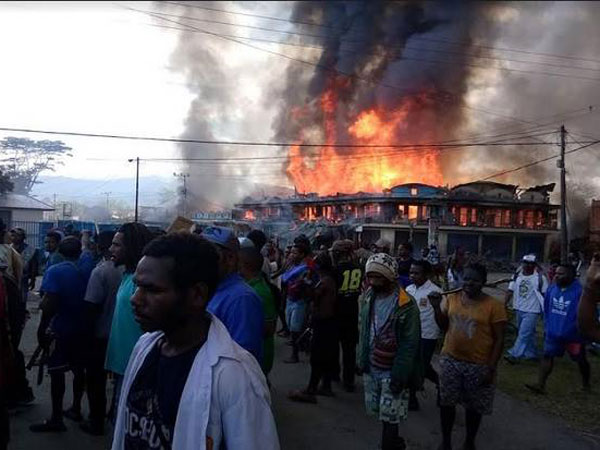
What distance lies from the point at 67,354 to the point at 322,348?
8.92ft

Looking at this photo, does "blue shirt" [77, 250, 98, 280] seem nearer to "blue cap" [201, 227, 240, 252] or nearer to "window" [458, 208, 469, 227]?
"blue cap" [201, 227, 240, 252]

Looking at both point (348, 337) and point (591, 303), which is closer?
point (591, 303)

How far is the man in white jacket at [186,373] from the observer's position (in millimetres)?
1538

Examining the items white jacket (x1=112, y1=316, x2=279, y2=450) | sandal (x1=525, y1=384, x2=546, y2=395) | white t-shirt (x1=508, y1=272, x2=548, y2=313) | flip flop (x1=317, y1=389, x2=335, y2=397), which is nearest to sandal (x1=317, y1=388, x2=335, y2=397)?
flip flop (x1=317, y1=389, x2=335, y2=397)

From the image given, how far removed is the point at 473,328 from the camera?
442 centimetres

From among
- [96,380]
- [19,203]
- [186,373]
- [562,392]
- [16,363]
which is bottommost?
[562,392]

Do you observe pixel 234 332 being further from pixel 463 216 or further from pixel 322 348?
pixel 463 216

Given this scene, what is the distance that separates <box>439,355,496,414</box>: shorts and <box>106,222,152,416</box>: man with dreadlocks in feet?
8.19

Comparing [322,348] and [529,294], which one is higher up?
[529,294]

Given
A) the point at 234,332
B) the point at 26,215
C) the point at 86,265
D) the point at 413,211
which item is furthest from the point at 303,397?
the point at 413,211

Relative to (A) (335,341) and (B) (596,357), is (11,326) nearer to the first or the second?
(A) (335,341)

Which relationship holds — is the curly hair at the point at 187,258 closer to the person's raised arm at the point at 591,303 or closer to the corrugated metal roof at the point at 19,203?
the person's raised arm at the point at 591,303

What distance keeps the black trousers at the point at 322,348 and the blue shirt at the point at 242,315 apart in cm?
345

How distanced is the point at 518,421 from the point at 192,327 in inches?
196
